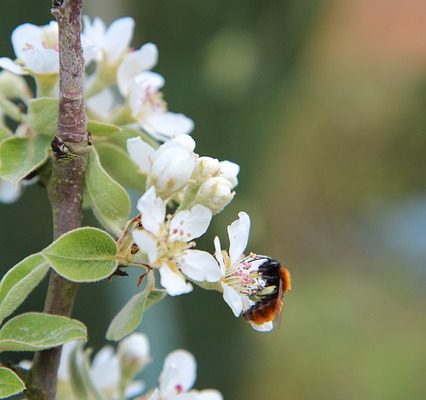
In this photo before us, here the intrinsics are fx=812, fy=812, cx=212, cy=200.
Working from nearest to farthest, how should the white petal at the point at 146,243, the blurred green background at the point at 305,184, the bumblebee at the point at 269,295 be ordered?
the white petal at the point at 146,243 < the bumblebee at the point at 269,295 < the blurred green background at the point at 305,184

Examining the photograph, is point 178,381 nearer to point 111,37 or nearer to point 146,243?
point 146,243

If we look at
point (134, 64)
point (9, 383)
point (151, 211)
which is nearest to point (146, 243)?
point (151, 211)

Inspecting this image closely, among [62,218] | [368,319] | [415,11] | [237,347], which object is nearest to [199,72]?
[237,347]

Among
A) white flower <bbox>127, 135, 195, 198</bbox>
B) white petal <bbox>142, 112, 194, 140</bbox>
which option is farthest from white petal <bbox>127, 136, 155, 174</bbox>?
white petal <bbox>142, 112, 194, 140</bbox>

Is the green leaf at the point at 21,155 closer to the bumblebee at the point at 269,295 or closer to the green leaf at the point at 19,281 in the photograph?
the green leaf at the point at 19,281

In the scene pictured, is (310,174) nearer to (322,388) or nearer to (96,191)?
(322,388)

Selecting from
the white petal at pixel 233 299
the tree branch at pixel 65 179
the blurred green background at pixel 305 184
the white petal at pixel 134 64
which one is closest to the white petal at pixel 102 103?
the white petal at pixel 134 64
